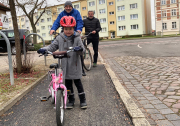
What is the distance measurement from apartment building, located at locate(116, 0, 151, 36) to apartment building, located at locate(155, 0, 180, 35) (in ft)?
12.3

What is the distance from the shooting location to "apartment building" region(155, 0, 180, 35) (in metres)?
46.7

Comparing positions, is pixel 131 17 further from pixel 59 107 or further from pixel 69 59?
pixel 59 107

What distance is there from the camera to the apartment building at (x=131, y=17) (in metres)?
48.9

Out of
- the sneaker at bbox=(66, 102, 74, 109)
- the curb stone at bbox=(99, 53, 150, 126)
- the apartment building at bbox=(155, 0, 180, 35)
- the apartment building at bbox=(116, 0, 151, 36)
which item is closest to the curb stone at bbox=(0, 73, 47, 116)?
the sneaker at bbox=(66, 102, 74, 109)

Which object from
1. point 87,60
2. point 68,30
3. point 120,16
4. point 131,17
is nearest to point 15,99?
point 68,30

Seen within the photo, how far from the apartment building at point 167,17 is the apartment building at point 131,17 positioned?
12.3 feet

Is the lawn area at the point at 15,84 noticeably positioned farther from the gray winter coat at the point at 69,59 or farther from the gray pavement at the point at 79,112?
the gray winter coat at the point at 69,59

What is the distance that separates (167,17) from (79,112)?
166 ft

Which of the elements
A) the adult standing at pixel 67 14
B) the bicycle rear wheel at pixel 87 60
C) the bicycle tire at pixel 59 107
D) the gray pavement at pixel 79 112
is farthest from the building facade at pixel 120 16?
the bicycle tire at pixel 59 107

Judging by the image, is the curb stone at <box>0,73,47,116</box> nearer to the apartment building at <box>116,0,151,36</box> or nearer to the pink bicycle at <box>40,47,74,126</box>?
the pink bicycle at <box>40,47,74,126</box>

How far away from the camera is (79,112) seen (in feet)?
10.5

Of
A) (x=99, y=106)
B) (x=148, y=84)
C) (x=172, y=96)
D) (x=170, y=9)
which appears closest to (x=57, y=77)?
(x=99, y=106)

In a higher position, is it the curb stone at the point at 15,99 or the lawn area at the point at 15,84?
the lawn area at the point at 15,84

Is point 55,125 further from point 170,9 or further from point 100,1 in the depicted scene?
point 100,1
